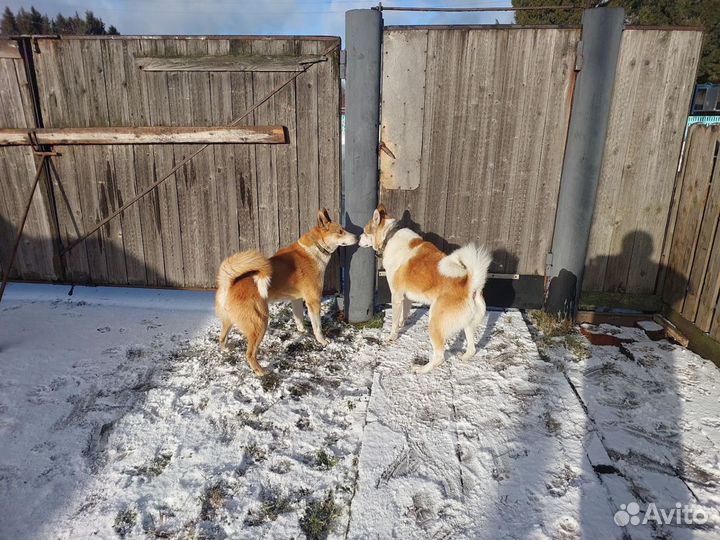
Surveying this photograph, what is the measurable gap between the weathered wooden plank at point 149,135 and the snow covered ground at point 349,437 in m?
1.95

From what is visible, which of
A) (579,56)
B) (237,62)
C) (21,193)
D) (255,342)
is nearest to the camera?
(255,342)

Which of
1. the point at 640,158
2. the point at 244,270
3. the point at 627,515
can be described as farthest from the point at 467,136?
the point at 627,515

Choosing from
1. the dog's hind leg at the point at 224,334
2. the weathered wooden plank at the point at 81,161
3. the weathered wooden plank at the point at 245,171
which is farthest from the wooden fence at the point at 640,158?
the weathered wooden plank at the point at 81,161

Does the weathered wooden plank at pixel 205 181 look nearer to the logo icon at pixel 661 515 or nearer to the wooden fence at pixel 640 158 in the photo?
the wooden fence at pixel 640 158

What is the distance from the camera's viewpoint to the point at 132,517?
216 cm

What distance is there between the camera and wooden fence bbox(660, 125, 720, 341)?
351 centimetres

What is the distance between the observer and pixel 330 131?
13.2 feet

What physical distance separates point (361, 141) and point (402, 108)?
0.54 metres

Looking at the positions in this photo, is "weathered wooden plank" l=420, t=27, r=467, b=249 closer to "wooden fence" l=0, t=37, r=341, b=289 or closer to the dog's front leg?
"wooden fence" l=0, t=37, r=341, b=289

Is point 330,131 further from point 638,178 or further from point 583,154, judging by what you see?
point 638,178

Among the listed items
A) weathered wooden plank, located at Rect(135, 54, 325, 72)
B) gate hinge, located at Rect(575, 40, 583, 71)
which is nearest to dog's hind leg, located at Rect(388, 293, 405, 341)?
weathered wooden plank, located at Rect(135, 54, 325, 72)

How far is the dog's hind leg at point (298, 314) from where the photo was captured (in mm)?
4028

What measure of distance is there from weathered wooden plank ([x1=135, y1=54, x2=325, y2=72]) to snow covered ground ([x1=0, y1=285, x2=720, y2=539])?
8.59 ft

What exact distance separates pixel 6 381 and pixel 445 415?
3.43 meters
